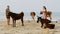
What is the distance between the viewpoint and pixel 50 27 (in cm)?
2262

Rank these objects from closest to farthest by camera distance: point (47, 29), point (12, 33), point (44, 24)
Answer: point (12, 33), point (47, 29), point (44, 24)

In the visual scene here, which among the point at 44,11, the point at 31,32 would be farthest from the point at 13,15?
the point at 31,32

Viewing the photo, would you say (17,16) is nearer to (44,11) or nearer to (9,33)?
(44,11)

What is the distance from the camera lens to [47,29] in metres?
22.1

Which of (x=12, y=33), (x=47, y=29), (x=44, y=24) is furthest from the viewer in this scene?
(x=44, y=24)

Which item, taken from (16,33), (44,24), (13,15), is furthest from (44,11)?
(16,33)

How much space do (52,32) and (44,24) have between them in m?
3.03

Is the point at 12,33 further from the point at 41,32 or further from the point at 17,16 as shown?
the point at 17,16

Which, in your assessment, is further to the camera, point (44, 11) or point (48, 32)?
point (44, 11)

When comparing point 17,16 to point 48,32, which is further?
point 17,16

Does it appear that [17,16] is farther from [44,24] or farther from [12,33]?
[12,33]

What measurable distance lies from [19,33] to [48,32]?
194cm

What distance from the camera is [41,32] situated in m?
20.7

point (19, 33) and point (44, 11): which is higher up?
point (44, 11)
